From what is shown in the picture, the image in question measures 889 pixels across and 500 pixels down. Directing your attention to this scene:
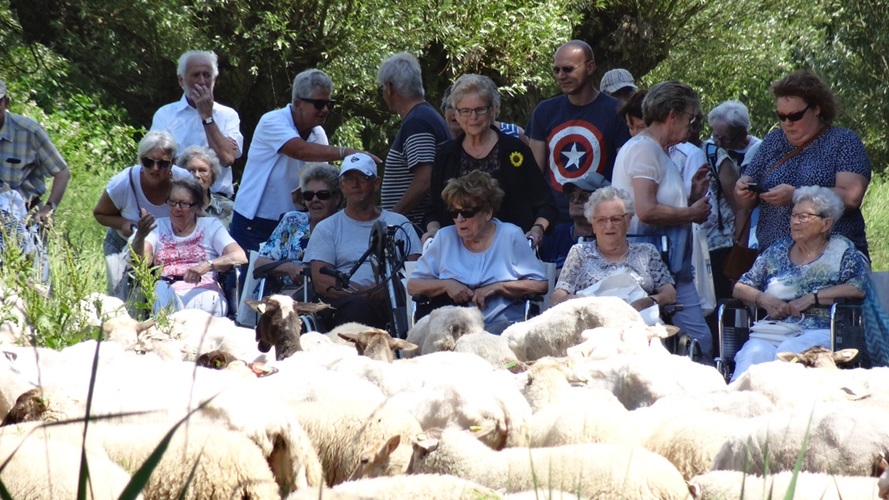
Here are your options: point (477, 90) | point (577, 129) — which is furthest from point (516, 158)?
point (577, 129)

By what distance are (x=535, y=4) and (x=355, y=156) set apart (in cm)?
1008

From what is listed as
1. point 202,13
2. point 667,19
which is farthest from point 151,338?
point 667,19

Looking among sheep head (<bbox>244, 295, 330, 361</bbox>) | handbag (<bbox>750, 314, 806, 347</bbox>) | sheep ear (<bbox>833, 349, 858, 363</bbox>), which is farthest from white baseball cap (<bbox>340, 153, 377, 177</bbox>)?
sheep ear (<bbox>833, 349, 858, 363</bbox>)

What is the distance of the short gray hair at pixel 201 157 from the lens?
9.31m

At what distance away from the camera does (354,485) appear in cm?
341

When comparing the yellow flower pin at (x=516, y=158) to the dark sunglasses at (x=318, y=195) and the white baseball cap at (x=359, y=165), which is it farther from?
the dark sunglasses at (x=318, y=195)

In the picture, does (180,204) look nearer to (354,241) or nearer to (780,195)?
(354,241)

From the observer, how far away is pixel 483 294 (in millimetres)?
7512

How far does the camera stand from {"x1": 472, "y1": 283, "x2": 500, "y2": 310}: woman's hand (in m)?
7.51

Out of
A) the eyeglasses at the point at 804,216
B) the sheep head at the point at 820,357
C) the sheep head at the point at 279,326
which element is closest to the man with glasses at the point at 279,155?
the sheep head at the point at 279,326

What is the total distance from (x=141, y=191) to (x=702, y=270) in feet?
13.4

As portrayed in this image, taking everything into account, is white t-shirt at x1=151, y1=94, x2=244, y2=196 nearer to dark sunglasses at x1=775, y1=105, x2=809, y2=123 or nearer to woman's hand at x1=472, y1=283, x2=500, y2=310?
woman's hand at x1=472, y1=283, x2=500, y2=310

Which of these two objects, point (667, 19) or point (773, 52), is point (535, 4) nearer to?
point (667, 19)

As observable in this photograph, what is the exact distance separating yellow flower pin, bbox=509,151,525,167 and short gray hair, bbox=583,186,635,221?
835 mm
